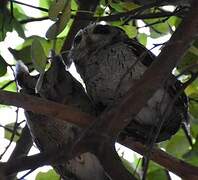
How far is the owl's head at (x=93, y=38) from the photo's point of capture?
133 cm

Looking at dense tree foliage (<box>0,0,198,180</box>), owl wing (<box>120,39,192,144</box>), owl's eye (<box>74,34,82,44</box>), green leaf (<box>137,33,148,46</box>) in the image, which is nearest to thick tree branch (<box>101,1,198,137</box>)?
dense tree foliage (<box>0,0,198,180</box>)

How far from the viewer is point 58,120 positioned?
126 cm

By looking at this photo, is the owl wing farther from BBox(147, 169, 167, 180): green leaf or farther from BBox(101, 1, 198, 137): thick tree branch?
BBox(101, 1, 198, 137): thick tree branch

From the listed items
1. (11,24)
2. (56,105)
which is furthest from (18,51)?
(56,105)

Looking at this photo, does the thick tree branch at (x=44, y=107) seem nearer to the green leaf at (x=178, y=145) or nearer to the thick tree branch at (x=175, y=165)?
the thick tree branch at (x=175, y=165)

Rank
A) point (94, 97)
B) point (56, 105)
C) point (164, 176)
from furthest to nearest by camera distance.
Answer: point (94, 97)
point (164, 176)
point (56, 105)

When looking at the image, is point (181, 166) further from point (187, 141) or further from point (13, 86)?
point (13, 86)

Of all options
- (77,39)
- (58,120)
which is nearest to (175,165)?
(58,120)

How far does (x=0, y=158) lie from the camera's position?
938mm

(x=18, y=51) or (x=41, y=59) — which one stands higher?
(x=41, y=59)

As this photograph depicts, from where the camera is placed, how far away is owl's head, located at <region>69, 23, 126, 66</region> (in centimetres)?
133

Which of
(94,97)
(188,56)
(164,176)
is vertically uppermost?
(188,56)

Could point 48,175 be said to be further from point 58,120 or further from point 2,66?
point 2,66

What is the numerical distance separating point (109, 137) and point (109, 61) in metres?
0.38
